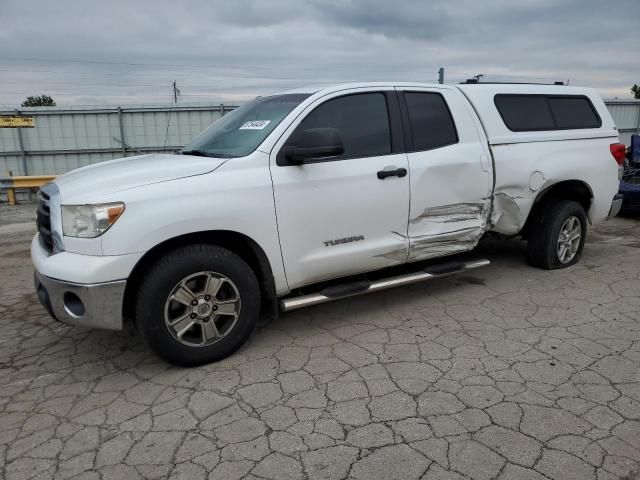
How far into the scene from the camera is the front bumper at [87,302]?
303 centimetres

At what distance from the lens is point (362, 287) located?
394 centimetres

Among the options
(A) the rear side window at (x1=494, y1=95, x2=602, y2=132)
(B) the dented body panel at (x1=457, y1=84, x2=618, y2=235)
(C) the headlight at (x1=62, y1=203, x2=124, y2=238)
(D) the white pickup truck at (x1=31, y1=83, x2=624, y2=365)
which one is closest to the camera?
(C) the headlight at (x1=62, y1=203, x2=124, y2=238)

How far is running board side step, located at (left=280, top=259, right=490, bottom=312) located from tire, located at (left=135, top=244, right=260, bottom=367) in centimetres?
30

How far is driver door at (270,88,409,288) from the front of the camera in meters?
3.58

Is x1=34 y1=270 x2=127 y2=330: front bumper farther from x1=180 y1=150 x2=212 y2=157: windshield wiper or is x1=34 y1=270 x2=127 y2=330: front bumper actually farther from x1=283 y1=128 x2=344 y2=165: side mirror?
x1=283 y1=128 x2=344 y2=165: side mirror

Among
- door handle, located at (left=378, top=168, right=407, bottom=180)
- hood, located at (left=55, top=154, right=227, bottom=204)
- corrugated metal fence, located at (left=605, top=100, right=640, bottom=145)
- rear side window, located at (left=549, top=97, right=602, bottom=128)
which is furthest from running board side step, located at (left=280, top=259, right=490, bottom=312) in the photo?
corrugated metal fence, located at (left=605, top=100, right=640, bottom=145)

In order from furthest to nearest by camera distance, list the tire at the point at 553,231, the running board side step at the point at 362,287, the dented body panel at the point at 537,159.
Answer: the tire at the point at 553,231
the dented body panel at the point at 537,159
the running board side step at the point at 362,287

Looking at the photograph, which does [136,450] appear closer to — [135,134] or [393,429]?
[393,429]

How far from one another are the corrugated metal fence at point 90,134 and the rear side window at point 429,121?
9.42 m

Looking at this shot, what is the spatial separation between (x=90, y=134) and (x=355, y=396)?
12.1 metres

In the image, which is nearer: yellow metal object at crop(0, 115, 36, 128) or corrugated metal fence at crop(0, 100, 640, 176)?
yellow metal object at crop(0, 115, 36, 128)

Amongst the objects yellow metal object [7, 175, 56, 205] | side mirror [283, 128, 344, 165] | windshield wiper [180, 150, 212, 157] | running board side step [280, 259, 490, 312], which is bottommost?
running board side step [280, 259, 490, 312]

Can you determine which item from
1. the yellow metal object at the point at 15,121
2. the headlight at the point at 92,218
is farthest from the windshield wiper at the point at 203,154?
the yellow metal object at the point at 15,121

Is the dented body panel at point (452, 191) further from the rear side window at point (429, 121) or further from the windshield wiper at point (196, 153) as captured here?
the windshield wiper at point (196, 153)
